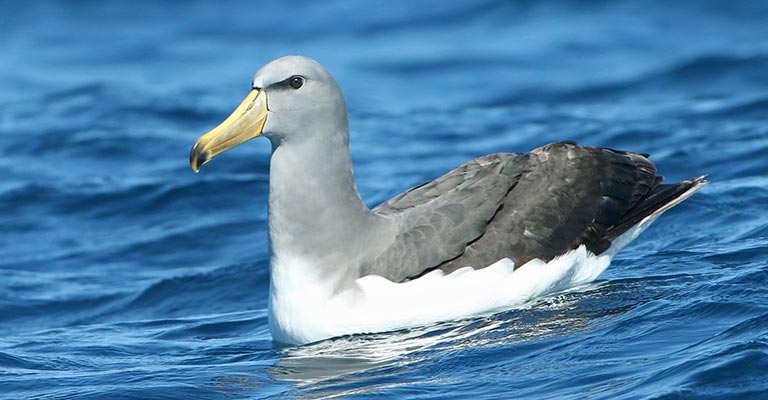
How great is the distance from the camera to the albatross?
24.5 feet

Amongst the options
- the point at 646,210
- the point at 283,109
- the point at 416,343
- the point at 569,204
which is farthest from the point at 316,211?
the point at 646,210

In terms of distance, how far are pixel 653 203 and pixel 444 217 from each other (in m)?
1.68

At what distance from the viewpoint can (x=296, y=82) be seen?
770 centimetres

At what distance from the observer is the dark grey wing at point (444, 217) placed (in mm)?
7492

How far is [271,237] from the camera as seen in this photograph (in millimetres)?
7785

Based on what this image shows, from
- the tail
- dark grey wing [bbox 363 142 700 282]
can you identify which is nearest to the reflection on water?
Result: dark grey wing [bbox 363 142 700 282]

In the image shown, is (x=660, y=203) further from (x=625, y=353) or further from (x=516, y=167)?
(x=625, y=353)

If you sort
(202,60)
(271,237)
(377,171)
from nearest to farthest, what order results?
(271,237), (377,171), (202,60)

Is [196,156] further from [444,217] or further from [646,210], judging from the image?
[646,210]

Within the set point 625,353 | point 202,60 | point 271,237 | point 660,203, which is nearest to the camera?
point 625,353

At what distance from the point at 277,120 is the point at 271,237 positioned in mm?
712

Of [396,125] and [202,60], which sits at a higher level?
[202,60]

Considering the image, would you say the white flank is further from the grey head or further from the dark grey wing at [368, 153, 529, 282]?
the grey head

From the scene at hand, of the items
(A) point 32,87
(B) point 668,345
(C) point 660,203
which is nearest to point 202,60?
(A) point 32,87
